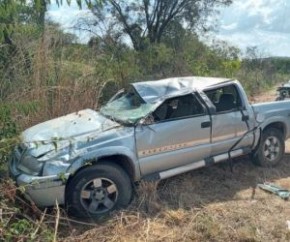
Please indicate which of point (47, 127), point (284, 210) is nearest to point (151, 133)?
point (47, 127)

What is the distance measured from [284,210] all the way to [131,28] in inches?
765

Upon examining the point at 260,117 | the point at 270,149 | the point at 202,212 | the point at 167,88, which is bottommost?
the point at 202,212

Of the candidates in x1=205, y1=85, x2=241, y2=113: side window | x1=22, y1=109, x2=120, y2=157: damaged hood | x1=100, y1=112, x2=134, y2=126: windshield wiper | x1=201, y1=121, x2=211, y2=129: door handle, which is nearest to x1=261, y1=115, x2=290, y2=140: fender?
x1=205, y1=85, x2=241, y2=113: side window

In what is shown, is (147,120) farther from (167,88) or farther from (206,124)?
(206,124)

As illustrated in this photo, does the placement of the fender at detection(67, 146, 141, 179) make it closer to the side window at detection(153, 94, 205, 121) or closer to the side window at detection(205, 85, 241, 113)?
the side window at detection(153, 94, 205, 121)

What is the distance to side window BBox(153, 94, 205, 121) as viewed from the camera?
602 centimetres

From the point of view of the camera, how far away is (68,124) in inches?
239

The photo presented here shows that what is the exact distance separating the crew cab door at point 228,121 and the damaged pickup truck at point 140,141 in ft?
0.05

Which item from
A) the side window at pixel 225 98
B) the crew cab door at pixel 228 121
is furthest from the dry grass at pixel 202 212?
the side window at pixel 225 98

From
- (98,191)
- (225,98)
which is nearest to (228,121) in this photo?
(225,98)

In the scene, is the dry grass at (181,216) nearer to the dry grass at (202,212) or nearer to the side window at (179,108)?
the dry grass at (202,212)

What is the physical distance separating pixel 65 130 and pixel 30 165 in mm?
734

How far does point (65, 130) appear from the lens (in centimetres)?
583

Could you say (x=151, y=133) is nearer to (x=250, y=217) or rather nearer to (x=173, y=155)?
(x=173, y=155)
